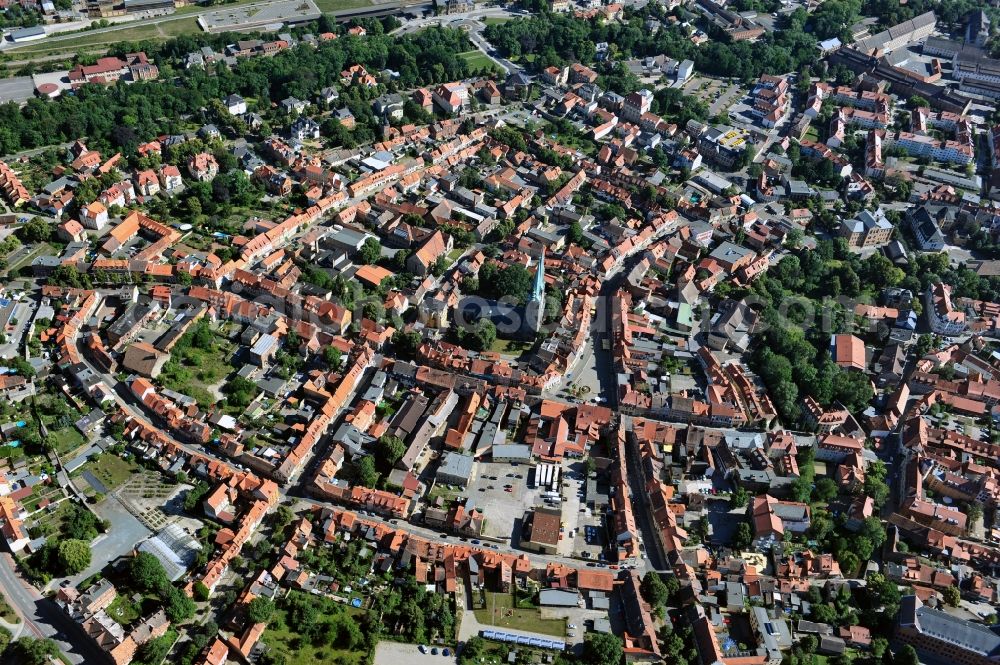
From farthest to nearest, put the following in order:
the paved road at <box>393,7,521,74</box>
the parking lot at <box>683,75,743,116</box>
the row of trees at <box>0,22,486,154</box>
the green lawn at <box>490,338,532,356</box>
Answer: the paved road at <box>393,7,521,74</box> < the parking lot at <box>683,75,743,116</box> < the row of trees at <box>0,22,486,154</box> < the green lawn at <box>490,338,532,356</box>

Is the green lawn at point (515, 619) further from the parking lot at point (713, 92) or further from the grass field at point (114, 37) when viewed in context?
the grass field at point (114, 37)

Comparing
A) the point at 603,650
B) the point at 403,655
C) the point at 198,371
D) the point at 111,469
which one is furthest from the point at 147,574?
the point at 603,650

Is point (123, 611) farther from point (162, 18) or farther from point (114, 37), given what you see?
point (162, 18)

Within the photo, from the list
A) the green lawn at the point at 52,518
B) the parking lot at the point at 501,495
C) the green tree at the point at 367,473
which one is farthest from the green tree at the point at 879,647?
the green lawn at the point at 52,518

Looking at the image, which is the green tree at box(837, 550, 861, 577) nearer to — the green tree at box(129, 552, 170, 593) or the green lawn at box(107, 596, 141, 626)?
the green tree at box(129, 552, 170, 593)

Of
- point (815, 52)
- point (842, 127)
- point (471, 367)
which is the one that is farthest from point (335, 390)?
point (815, 52)

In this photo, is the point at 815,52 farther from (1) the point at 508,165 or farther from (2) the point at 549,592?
(2) the point at 549,592

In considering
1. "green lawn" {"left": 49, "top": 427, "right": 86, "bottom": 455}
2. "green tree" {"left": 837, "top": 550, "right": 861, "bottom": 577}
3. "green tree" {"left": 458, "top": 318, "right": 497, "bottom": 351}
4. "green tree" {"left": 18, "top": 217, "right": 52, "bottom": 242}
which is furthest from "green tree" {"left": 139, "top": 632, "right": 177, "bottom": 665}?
"green tree" {"left": 18, "top": 217, "right": 52, "bottom": 242}
